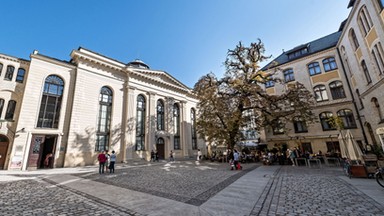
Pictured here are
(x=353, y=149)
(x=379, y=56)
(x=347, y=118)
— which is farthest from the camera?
(x=347, y=118)

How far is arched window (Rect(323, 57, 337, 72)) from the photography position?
20153 millimetres

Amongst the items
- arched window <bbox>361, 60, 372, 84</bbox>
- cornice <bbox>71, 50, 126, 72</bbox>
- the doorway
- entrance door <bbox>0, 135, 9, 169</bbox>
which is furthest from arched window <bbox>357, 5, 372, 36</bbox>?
entrance door <bbox>0, 135, 9, 169</bbox>

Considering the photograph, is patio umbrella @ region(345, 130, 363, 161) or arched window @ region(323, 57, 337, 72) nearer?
patio umbrella @ region(345, 130, 363, 161)

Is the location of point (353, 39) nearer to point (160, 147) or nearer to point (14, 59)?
point (160, 147)

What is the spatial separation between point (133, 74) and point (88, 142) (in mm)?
10273

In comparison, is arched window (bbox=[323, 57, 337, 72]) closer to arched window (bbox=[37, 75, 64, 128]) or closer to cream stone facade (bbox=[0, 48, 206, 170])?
cream stone facade (bbox=[0, 48, 206, 170])

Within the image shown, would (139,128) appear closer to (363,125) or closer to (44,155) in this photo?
(44,155)

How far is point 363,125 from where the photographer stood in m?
17.2

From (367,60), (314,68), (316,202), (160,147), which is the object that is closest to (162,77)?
(160,147)

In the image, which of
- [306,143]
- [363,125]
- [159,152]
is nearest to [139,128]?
[159,152]

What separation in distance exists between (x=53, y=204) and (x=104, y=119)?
15.4m

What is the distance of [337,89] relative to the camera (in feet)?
64.4

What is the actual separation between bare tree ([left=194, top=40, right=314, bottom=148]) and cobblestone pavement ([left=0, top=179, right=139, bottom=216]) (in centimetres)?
1249

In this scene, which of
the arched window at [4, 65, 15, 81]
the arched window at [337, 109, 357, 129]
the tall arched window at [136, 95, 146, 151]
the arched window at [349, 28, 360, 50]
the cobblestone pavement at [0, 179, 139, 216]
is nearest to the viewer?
the cobblestone pavement at [0, 179, 139, 216]
